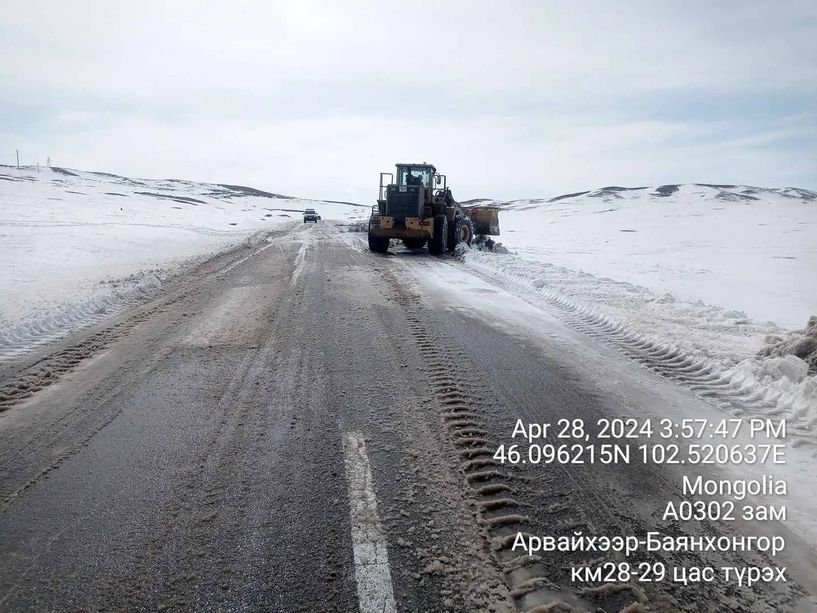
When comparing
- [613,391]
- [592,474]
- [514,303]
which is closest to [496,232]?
[514,303]

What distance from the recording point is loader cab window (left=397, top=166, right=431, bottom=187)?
1758 centimetres

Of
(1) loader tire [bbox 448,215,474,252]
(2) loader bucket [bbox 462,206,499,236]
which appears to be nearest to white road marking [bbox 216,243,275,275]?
(1) loader tire [bbox 448,215,474,252]

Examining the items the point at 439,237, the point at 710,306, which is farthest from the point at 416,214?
the point at 710,306

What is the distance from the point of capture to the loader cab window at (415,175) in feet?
57.7

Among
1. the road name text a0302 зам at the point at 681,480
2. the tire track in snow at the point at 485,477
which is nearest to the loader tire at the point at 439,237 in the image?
the tire track in snow at the point at 485,477

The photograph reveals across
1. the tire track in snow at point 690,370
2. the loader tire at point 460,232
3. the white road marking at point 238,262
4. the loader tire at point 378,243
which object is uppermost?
the loader tire at point 460,232

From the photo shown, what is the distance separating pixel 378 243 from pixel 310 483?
1402 cm

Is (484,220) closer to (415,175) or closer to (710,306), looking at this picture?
(415,175)

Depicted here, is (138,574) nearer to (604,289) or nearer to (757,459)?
(757,459)

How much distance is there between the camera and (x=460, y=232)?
18.1m

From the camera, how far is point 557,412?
3982 mm

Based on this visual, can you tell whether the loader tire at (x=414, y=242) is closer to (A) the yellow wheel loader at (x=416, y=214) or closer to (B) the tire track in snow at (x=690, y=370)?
(A) the yellow wheel loader at (x=416, y=214)

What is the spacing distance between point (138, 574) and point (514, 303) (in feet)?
23.0

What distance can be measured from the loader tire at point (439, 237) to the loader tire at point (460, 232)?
0.93 metres
